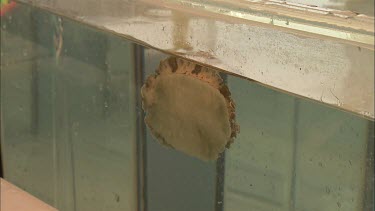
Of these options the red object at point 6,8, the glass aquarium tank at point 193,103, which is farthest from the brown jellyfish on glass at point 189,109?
the red object at point 6,8

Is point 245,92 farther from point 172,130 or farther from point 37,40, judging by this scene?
point 37,40

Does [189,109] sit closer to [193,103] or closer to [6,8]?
[193,103]

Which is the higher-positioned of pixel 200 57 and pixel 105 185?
pixel 200 57

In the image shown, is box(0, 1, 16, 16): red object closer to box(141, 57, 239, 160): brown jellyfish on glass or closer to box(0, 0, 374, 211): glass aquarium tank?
box(0, 0, 374, 211): glass aquarium tank

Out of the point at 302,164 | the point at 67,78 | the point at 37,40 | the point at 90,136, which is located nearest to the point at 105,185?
the point at 90,136

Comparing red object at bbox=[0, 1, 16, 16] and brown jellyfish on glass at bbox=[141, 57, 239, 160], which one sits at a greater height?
red object at bbox=[0, 1, 16, 16]

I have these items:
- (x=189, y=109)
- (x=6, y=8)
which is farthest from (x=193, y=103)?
(x=6, y=8)

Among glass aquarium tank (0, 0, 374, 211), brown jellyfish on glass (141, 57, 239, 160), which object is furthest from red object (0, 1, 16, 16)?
brown jellyfish on glass (141, 57, 239, 160)
